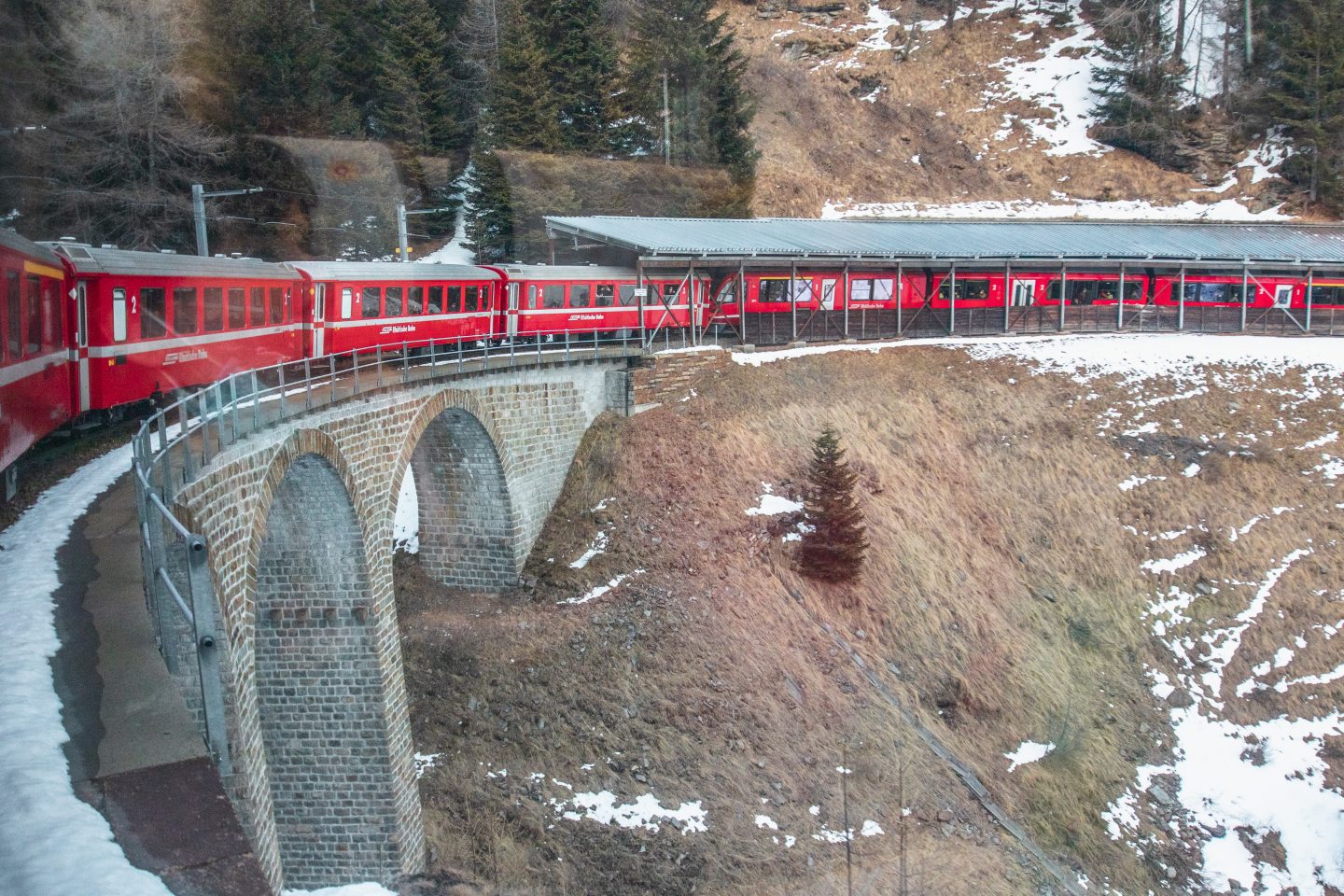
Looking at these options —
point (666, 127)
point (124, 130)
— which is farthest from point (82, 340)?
point (666, 127)

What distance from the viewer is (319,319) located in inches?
814

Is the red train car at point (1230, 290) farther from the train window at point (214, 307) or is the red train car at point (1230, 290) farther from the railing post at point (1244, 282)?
the train window at point (214, 307)

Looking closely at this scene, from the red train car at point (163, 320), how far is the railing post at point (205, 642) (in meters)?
8.56

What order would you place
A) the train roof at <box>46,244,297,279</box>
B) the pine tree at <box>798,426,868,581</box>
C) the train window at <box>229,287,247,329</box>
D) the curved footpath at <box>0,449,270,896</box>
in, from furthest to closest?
the pine tree at <box>798,426,868,581</box> → the train window at <box>229,287,247,329</box> → the train roof at <box>46,244,297,279</box> → the curved footpath at <box>0,449,270,896</box>

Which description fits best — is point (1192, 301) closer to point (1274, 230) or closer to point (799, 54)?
point (1274, 230)

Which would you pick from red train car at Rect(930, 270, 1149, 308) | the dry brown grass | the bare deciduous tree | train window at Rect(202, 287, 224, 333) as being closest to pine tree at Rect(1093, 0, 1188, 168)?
the dry brown grass

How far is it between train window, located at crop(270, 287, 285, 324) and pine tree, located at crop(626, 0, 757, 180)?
2493 centimetres

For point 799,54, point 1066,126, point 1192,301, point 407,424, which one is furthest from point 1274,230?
point 407,424

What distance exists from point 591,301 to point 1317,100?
39377mm

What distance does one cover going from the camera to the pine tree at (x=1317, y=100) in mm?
46906

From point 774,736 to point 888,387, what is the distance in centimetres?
1290

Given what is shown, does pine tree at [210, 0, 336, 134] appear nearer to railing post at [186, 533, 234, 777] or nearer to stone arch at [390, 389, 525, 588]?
stone arch at [390, 389, 525, 588]

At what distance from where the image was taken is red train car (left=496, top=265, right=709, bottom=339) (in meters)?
26.2

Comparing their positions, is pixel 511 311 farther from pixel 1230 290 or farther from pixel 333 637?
pixel 1230 290
